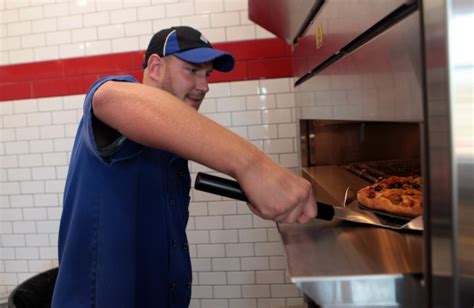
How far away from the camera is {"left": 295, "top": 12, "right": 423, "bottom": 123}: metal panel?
52cm

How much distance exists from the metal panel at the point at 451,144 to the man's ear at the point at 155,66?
1.02m

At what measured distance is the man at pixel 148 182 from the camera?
68 centimetres

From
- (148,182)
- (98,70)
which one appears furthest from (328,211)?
(98,70)

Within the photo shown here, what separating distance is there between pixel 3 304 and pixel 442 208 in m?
2.98

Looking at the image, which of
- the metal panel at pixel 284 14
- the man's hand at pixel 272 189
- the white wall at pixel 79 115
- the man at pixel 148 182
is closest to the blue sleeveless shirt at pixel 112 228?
the man at pixel 148 182

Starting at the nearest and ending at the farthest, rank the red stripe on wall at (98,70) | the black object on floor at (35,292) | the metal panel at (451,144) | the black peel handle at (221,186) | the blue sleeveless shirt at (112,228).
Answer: the metal panel at (451,144), the black peel handle at (221,186), the blue sleeveless shirt at (112,228), the black object on floor at (35,292), the red stripe on wall at (98,70)

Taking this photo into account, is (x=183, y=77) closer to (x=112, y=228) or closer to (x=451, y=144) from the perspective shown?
(x=112, y=228)

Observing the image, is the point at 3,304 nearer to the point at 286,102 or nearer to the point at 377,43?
the point at 286,102

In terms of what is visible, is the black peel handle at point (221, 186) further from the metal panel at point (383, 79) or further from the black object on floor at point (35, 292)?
the black object on floor at point (35, 292)

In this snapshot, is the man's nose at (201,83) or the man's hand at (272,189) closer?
the man's hand at (272,189)

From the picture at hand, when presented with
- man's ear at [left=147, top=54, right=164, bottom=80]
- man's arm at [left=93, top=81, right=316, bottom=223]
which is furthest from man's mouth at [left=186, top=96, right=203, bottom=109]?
man's arm at [left=93, top=81, right=316, bottom=223]

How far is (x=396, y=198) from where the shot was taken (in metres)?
0.81

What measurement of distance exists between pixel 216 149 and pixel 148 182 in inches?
23.2

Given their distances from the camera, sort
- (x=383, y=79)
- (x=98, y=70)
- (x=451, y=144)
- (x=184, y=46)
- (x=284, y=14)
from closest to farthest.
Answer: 1. (x=451, y=144)
2. (x=383, y=79)
3. (x=184, y=46)
4. (x=284, y=14)
5. (x=98, y=70)
